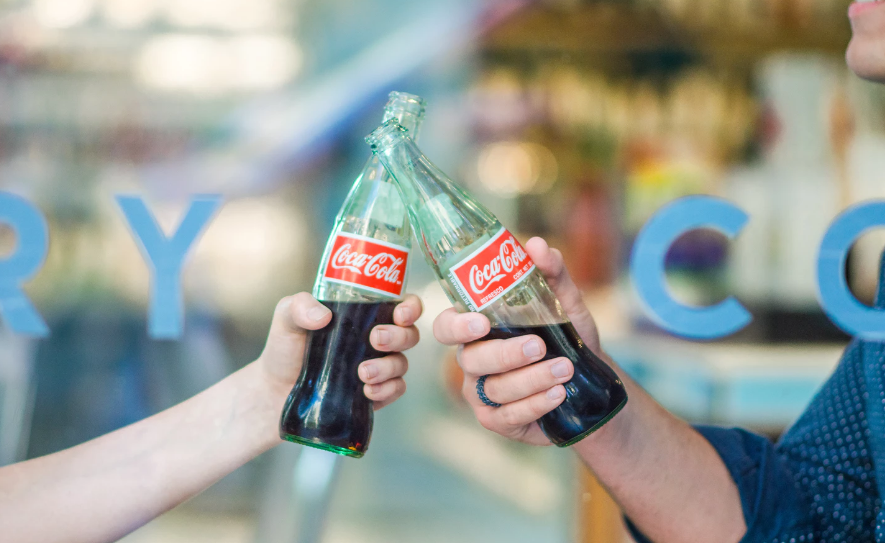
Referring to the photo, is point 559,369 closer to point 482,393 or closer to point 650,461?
point 482,393

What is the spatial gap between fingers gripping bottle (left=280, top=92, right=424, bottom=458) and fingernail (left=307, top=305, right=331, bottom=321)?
2 centimetres

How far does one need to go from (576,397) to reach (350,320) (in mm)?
228

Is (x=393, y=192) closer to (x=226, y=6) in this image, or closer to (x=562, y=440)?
(x=562, y=440)

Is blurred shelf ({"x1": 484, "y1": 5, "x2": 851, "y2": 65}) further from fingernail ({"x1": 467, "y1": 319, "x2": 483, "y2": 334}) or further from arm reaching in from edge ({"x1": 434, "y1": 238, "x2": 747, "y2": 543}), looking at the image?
fingernail ({"x1": 467, "y1": 319, "x2": 483, "y2": 334})

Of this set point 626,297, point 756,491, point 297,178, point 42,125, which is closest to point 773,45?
point 626,297

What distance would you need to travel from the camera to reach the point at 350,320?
2.46 feet

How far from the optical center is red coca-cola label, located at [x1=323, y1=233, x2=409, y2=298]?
71 centimetres

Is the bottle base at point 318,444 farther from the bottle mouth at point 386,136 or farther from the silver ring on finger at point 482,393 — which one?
the bottle mouth at point 386,136

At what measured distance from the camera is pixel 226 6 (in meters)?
1.74

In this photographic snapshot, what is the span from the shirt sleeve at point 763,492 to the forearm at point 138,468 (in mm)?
466

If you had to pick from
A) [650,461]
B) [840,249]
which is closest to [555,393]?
[650,461]

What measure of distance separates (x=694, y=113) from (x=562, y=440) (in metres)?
1.94

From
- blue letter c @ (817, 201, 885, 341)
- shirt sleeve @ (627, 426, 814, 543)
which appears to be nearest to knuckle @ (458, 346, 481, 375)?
shirt sleeve @ (627, 426, 814, 543)

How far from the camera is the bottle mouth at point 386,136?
2.34 ft
